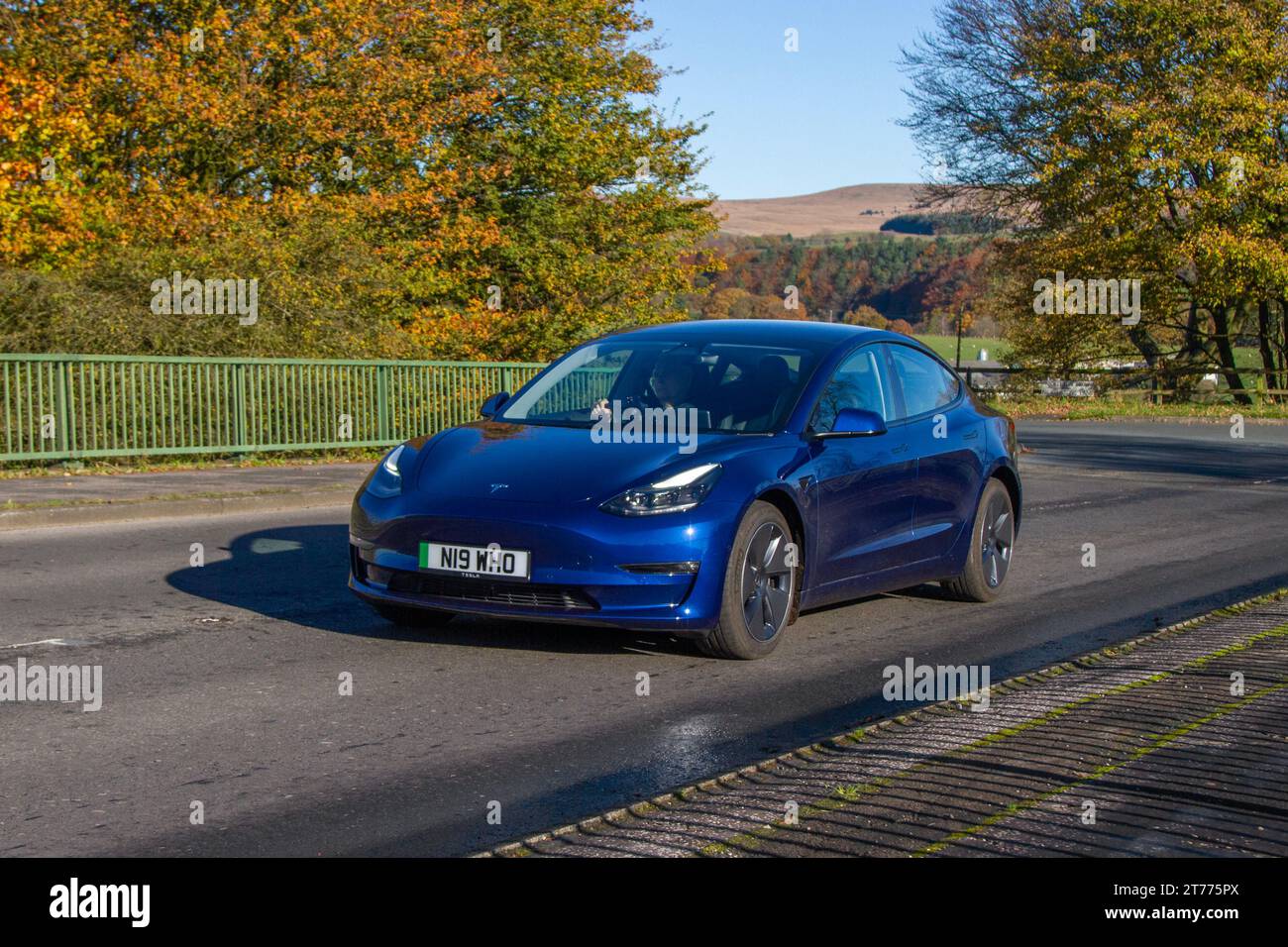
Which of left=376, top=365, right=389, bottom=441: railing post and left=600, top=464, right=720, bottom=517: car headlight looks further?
left=376, top=365, right=389, bottom=441: railing post

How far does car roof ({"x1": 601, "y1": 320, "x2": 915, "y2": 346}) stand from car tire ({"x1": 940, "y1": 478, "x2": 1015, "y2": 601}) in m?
1.21

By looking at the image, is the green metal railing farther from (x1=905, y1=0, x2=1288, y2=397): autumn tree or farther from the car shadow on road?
(x1=905, y1=0, x2=1288, y2=397): autumn tree

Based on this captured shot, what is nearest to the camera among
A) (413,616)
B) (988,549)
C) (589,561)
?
(589,561)

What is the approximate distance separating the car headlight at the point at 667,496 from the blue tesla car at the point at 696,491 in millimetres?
10

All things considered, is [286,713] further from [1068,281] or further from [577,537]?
[1068,281]

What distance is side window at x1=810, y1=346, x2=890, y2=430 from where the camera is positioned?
322 inches

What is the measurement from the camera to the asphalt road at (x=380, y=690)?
4.81 m

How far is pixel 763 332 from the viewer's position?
8789mm

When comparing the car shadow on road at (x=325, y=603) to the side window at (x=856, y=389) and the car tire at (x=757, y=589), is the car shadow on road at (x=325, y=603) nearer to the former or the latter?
the car tire at (x=757, y=589)

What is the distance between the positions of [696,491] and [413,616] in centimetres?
185

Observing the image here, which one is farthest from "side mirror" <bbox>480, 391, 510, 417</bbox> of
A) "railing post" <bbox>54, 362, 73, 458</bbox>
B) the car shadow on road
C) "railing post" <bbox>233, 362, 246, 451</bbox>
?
"railing post" <bbox>233, 362, 246, 451</bbox>

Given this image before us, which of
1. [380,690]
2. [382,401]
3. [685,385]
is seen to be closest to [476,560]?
[380,690]

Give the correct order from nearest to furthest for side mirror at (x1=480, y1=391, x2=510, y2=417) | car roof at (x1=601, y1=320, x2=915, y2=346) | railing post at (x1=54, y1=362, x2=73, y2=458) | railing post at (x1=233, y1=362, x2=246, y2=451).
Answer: car roof at (x1=601, y1=320, x2=915, y2=346) < side mirror at (x1=480, y1=391, x2=510, y2=417) < railing post at (x1=54, y1=362, x2=73, y2=458) < railing post at (x1=233, y1=362, x2=246, y2=451)

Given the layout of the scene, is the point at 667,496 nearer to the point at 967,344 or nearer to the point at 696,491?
the point at 696,491
